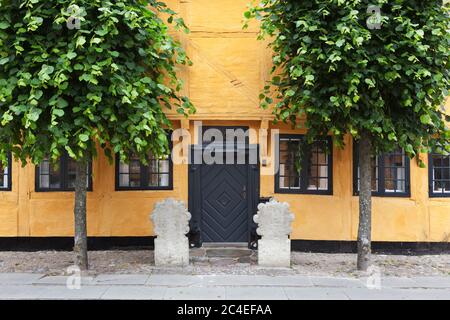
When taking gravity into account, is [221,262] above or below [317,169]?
below

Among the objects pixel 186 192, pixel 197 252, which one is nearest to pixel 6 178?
pixel 186 192

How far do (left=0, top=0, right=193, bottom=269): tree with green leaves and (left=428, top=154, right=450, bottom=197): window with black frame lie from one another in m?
6.51

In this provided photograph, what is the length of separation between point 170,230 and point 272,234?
78.0 inches

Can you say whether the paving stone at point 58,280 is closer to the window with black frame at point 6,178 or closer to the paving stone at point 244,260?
the paving stone at point 244,260

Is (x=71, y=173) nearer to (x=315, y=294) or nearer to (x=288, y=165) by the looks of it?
(x=288, y=165)

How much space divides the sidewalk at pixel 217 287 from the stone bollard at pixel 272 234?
1.96ft

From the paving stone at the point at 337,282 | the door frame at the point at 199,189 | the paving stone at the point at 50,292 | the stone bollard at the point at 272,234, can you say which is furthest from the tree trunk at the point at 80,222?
the paving stone at the point at 337,282

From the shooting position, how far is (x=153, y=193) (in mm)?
9914

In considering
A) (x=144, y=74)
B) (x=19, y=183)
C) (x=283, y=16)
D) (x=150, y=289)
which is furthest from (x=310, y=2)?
(x=19, y=183)

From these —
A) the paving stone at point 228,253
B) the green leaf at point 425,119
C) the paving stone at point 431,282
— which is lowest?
the paving stone at point 431,282

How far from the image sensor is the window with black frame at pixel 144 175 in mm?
10016

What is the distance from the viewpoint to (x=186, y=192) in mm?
9914

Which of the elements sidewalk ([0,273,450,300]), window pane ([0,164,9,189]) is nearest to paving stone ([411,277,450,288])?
sidewalk ([0,273,450,300])

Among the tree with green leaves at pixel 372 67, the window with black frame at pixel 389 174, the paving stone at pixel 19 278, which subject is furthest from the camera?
the window with black frame at pixel 389 174
